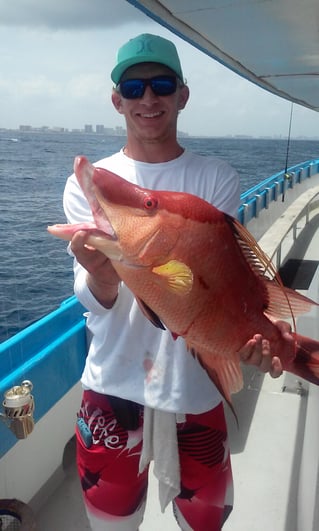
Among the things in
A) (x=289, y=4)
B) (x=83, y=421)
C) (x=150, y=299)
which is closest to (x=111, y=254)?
(x=150, y=299)

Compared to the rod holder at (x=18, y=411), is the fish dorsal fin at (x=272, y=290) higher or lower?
higher

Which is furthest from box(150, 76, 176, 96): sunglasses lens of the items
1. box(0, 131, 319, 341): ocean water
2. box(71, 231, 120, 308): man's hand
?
box(0, 131, 319, 341): ocean water

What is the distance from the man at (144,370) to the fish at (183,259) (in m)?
0.25

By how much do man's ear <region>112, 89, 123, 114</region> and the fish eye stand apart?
481 mm

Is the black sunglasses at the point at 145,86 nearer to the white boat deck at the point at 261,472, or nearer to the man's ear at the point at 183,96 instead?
the man's ear at the point at 183,96

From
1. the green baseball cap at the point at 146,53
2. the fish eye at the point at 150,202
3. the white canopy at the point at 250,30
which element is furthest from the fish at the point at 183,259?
the white canopy at the point at 250,30

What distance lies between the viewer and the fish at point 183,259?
3.26 feet

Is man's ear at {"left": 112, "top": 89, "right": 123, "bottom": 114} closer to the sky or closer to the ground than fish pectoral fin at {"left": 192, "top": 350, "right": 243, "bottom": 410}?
closer to the sky

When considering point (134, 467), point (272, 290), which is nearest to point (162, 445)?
point (134, 467)

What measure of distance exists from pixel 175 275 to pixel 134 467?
2.50 ft

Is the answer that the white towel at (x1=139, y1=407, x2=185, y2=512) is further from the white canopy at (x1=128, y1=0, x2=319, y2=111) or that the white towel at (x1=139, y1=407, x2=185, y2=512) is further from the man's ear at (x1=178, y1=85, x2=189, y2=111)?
the white canopy at (x1=128, y1=0, x2=319, y2=111)

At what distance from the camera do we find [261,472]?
2.32 metres

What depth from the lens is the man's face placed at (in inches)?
51.4

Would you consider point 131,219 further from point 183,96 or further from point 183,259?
point 183,96
